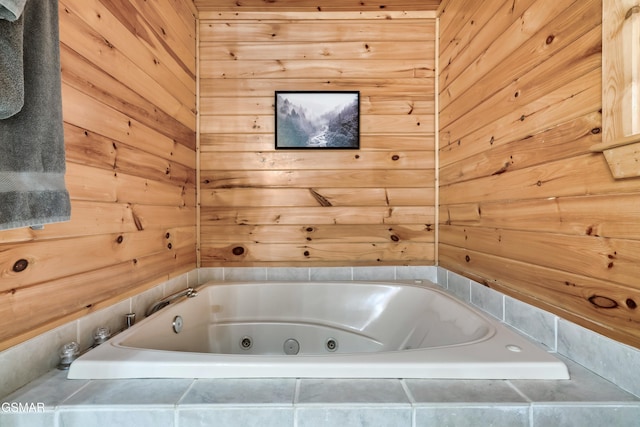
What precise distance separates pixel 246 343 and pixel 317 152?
1.21m

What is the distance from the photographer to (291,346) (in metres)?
1.65

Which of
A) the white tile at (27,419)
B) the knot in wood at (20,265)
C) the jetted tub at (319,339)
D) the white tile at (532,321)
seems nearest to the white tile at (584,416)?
the jetted tub at (319,339)

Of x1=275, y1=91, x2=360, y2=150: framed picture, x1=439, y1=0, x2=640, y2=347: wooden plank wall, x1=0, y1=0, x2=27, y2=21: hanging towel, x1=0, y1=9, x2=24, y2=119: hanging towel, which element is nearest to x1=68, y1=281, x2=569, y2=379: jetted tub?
x1=439, y1=0, x2=640, y2=347: wooden plank wall

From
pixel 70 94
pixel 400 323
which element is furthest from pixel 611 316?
pixel 70 94

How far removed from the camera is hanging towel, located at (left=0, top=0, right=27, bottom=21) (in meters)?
0.47

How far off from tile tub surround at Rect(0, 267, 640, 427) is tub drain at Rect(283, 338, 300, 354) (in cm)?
96

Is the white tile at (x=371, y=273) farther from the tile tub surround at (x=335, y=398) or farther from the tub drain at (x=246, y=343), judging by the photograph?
the tile tub surround at (x=335, y=398)

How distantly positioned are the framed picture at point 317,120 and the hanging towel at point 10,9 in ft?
4.56

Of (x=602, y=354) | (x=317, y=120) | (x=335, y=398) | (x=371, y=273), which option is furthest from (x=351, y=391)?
(x=317, y=120)

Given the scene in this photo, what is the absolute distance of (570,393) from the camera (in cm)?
69

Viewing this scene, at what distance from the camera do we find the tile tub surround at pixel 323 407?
0.63 meters

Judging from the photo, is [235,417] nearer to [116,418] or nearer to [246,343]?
[116,418]

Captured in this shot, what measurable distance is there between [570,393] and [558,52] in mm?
973

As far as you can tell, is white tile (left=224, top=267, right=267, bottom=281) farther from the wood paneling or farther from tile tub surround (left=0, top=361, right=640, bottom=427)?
the wood paneling
